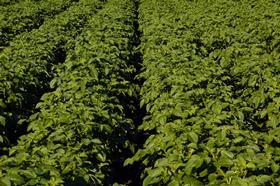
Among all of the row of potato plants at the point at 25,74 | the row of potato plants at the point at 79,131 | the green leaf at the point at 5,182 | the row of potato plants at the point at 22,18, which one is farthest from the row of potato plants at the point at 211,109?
the row of potato plants at the point at 22,18

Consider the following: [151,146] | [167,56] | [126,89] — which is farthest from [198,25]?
[151,146]

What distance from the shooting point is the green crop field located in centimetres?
294

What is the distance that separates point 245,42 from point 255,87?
2.82 metres

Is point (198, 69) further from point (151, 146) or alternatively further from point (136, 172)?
point (151, 146)

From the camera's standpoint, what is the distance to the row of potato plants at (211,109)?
2896mm

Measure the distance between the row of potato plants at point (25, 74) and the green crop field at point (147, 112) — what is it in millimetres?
19

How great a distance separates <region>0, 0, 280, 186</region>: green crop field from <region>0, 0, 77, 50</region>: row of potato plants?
1.50m

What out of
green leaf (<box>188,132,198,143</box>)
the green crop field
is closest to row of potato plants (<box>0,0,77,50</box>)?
the green crop field

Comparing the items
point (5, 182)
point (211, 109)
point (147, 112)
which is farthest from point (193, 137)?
point (147, 112)

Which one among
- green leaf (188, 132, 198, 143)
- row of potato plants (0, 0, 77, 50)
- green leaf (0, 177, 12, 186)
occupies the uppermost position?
green leaf (0, 177, 12, 186)

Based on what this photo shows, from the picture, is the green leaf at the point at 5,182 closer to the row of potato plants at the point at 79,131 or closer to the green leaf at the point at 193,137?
the row of potato plants at the point at 79,131

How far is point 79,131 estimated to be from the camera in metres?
3.96

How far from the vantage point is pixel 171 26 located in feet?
32.2

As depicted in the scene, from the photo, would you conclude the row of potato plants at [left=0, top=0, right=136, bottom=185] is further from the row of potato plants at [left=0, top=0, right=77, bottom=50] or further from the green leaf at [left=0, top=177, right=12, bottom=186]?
the row of potato plants at [left=0, top=0, right=77, bottom=50]
